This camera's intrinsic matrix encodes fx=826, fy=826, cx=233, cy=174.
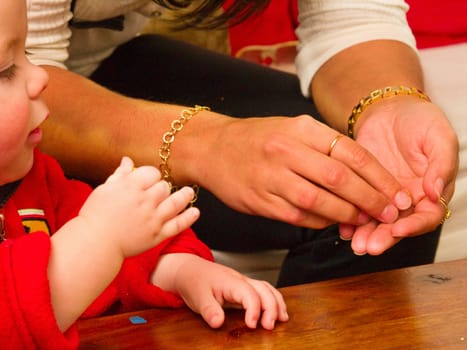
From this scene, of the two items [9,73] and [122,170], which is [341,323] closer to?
[122,170]

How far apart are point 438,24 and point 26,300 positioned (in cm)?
154

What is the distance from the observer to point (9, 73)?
70cm

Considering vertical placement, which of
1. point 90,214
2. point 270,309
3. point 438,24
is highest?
point 90,214

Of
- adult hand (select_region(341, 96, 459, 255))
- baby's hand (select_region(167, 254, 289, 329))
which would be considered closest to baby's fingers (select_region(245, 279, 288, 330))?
baby's hand (select_region(167, 254, 289, 329))

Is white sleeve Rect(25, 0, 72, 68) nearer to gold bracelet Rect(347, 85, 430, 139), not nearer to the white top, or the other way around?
the white top

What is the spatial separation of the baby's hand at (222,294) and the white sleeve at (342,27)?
486 millimetres

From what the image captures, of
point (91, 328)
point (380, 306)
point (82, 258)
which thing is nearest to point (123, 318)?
point (91, 328)

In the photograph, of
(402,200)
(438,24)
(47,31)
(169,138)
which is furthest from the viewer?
(438,24)

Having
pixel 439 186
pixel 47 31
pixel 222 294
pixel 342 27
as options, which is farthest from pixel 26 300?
pixel 342 27

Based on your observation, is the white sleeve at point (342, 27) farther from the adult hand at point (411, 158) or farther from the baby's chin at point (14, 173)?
the baby's chin at point (14, 173)

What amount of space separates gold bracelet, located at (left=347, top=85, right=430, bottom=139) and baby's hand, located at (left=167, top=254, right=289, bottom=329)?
300 millimetres

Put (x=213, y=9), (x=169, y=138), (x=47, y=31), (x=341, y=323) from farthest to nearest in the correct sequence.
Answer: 1. (x=213, y=9)
2. (x=47, y=31)
3. (x=169, y=138)
4. (x=341, y=323)

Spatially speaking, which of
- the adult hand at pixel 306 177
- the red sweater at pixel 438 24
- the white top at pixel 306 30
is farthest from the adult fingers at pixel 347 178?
the red sweater at pixel 438 24

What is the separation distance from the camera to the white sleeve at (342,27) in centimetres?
122
